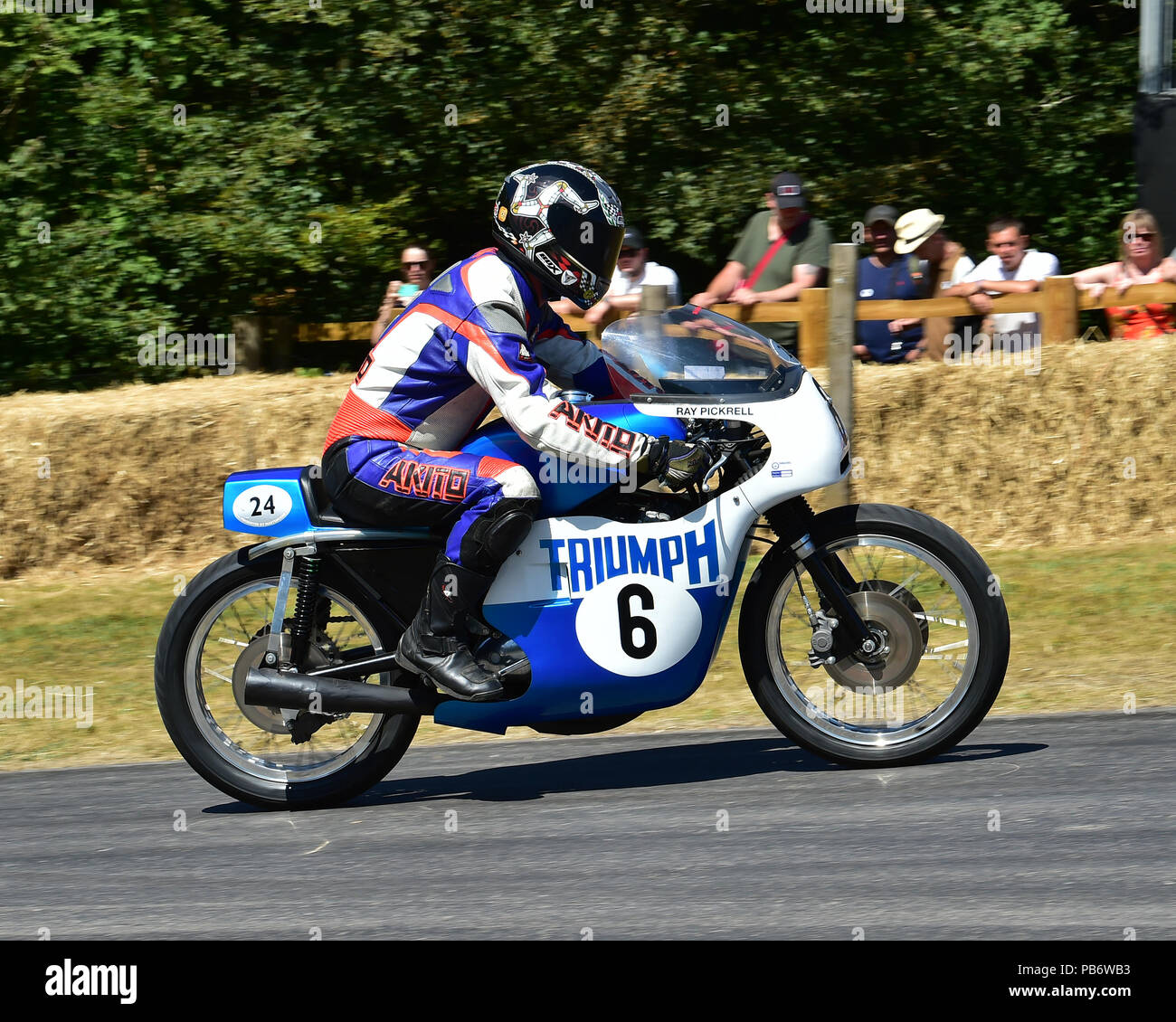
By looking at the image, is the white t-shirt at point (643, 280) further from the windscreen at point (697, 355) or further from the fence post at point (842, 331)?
the windscreen at point (697, 355)

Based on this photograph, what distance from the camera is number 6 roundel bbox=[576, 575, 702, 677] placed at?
5.60 metres

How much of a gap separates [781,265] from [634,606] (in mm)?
5360

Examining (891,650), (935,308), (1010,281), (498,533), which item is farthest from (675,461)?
(1010,281)

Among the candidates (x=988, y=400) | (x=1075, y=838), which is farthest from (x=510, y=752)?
(x=988, y=400)

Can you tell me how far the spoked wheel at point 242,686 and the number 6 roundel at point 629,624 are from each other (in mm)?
684

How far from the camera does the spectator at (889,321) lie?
10.8 metres

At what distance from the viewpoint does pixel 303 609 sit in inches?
229

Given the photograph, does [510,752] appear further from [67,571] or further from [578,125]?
[578,125]

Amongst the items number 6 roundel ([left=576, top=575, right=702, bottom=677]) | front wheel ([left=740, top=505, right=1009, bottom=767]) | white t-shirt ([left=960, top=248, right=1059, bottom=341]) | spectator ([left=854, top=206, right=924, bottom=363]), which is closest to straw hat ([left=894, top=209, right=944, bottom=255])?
spectator ([left=854, top=206, right=924, bottom=363])

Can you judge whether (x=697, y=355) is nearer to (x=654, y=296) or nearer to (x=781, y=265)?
(x=654, y=296)

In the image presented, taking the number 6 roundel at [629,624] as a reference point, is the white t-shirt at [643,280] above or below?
above

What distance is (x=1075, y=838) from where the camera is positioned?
501 centimetres

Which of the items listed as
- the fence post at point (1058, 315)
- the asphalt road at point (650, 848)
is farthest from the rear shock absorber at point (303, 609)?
the fence post at point (1058, 315)

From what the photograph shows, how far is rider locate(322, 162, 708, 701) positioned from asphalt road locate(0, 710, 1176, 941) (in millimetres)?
601
